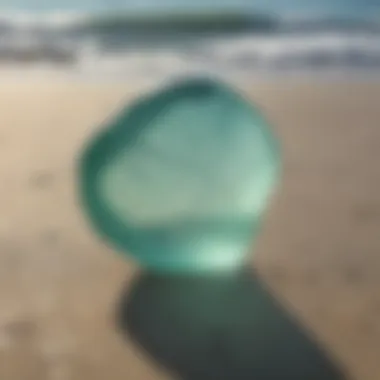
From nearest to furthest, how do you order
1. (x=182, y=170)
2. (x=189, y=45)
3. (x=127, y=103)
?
(x=182, y=170) → (x=127, y=103) → (x=189, y=45)

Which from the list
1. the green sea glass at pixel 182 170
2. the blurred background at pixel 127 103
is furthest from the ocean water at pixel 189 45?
the green sea glass at pixel 182 170

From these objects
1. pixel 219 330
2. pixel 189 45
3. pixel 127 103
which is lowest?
pixel 219 330

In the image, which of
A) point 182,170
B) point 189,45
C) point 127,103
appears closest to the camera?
point 182,170

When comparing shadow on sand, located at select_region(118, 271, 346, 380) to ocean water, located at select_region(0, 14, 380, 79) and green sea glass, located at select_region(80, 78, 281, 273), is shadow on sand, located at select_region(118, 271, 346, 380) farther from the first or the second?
ocean water, located at select_region(0, 14, 380, 79)

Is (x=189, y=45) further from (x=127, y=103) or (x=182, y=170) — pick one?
(x=182, y=170)

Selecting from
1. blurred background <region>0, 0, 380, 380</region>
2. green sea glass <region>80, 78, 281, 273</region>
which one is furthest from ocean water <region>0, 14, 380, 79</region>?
green sea glass <region>80, 78, 281, 273</region>

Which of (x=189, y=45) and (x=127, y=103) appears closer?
(x=127, y=103)

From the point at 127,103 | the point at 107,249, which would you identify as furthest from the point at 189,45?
the point at 107,249
